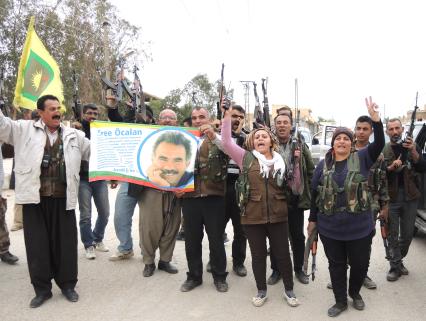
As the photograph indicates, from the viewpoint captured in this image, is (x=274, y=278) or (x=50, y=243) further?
(x=274, y=278)

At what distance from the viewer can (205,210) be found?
3.95 m

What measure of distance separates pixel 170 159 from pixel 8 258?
2549mm

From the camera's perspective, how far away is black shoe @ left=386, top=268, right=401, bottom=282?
4203mm

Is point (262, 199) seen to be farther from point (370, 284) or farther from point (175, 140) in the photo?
point (370, 284)

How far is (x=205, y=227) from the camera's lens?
13.1ft

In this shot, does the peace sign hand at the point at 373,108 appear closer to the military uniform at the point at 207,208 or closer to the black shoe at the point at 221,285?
the military uniform at the point at 207,208

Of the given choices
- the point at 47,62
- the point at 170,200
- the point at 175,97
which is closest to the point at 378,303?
the point at 170,200

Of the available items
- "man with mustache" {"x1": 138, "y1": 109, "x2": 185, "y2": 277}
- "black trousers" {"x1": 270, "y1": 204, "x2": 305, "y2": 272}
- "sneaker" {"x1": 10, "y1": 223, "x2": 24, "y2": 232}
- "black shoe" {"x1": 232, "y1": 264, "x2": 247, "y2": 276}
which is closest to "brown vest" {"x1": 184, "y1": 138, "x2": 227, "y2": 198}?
"man with mustache" {"x1": 138, "y1": 109, "x2": 185, "y2": 277}

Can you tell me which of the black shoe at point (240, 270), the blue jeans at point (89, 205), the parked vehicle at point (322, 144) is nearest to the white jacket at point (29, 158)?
the blue jeans at point (89, 205)

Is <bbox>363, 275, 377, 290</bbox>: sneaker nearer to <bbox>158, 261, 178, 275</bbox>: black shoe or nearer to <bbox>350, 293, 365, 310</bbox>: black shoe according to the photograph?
<bbox>350, 293, 365, 310</bbox>: black shoe

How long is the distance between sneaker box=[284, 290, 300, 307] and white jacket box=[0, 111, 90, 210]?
89.6 inches

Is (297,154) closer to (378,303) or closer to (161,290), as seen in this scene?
(378,303)

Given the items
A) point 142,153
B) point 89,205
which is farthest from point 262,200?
point 89,205

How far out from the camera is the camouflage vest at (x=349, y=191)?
10.7ft
